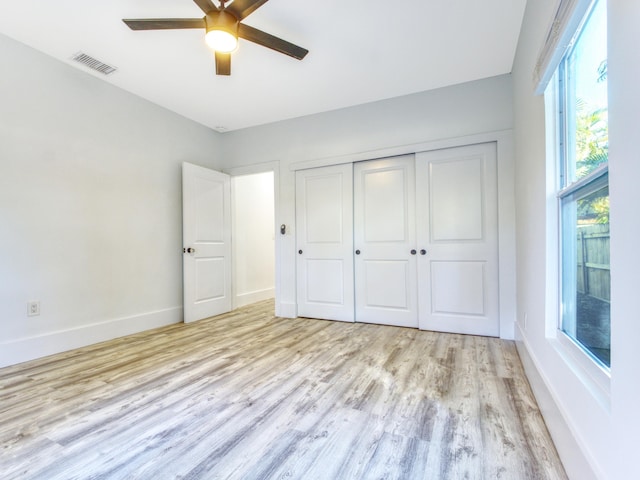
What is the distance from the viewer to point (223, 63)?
7.84 feet

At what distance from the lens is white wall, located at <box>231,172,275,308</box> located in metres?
4.76

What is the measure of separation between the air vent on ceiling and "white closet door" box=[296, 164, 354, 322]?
7.19 ft

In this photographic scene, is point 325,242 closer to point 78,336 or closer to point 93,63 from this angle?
point 78,336

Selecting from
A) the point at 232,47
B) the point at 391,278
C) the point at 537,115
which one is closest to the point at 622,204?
the point at 537,115

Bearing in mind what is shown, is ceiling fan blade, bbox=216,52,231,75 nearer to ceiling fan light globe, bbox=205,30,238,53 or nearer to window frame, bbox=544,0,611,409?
ceiling fan light globe, bbox=205,30,238,53

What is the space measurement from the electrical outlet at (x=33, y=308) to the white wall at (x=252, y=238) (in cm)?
221

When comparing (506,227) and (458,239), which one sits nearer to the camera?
(506,227)

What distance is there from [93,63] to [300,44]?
1.92 metres

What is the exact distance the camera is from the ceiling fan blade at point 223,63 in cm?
233

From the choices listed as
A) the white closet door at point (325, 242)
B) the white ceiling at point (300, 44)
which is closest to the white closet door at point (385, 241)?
the white closet door at point (325, 242)

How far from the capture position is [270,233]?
5688mm

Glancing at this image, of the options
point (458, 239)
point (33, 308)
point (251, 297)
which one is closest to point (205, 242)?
point (251, 297)

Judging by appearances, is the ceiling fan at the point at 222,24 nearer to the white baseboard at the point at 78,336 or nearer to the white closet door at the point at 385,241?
the white closet door at the point at 385,241

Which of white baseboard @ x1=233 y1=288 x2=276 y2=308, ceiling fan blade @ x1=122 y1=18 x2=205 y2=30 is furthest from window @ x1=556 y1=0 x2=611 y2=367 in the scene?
white baseboard @ x1=233 y1=288 x2=276 y2=308
